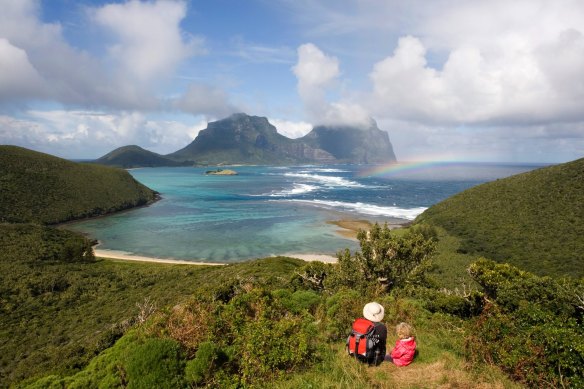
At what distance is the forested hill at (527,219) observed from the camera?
152ft

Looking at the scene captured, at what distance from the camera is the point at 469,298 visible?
15.8 m

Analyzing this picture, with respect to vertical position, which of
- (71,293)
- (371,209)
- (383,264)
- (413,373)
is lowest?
(71,293)

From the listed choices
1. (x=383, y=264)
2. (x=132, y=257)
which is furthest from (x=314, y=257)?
(x=383, y=264)

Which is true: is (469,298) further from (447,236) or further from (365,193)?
(365,193)

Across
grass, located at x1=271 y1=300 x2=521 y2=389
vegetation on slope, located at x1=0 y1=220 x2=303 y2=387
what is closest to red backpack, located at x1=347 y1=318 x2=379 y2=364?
grass, located at x1=271 y1=300 x2=521 y2=389

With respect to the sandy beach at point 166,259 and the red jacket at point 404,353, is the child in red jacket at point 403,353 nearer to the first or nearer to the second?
the red jacket at point 404,353

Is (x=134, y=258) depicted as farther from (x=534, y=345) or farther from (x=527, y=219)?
(x=527, y=219)

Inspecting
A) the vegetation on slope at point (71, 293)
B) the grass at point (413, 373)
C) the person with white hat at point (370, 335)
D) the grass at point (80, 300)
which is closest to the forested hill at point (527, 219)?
the vegetation on slope at point (71, 293)

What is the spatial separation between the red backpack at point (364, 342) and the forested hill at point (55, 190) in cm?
9781

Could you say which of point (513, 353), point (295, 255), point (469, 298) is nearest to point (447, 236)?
point (295, 255)

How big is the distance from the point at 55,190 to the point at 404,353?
386ft

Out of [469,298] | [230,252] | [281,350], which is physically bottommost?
[230,252]

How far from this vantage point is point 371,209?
104 m

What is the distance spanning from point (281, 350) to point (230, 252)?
54.2m
